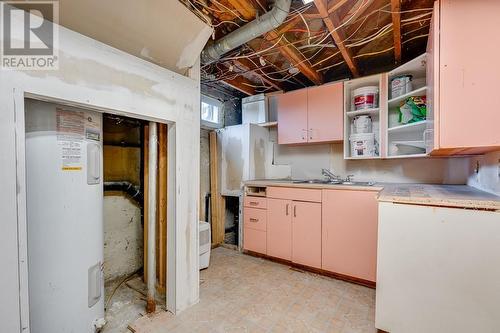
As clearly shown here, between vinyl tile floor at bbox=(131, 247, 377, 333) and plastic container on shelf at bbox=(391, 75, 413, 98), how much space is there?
181 centimetres

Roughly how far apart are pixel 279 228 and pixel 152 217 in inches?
54.0

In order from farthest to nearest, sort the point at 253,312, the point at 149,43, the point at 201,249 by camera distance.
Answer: the point at 201,249
the point at 253,312
the point at 149,43

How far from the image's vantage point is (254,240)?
269 cm

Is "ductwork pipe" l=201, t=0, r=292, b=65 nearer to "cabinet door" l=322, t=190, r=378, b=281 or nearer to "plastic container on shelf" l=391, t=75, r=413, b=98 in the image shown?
"plastic container on shelf" l=391, t=75, r=413, b=98

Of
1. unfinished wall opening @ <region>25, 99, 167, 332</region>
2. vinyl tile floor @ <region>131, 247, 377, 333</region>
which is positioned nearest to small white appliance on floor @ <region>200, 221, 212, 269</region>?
vinyl tile floor @ <region>131, 247, 377, 333</region>

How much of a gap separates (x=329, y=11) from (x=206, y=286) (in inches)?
91.7

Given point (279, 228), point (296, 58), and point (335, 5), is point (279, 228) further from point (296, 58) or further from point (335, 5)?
point (335, 5)

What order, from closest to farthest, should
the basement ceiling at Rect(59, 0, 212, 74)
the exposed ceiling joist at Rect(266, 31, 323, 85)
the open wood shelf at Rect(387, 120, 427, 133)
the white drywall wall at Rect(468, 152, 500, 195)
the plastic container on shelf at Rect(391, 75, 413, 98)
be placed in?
1. the basement ceiling at Rect(59, 0, 212, 74)
2. the white drywall wall at Rect(468, 152, 500, 195)
3. the exposed ceiling joist at Rect(266, 31, 323, 85)
4. the open wood shelf at Rect(387, 120, 427, 133)
5. the plastic container on shelf at Rect(391, 75, 413, 98)

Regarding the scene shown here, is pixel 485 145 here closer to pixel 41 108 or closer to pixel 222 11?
pixel 222 11

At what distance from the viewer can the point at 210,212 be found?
9.98 ft

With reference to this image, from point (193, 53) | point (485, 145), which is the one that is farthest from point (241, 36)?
point (485, 145)

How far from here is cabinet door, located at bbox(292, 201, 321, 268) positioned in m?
2.27

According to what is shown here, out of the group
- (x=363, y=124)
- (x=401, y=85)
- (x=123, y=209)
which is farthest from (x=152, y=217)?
(x=401, y=85)

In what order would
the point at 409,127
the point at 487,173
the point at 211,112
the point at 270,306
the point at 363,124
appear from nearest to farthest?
the point at 487,173
the point at 270,306
the point at 409,127
the point at 363,124
the point at 211,112
